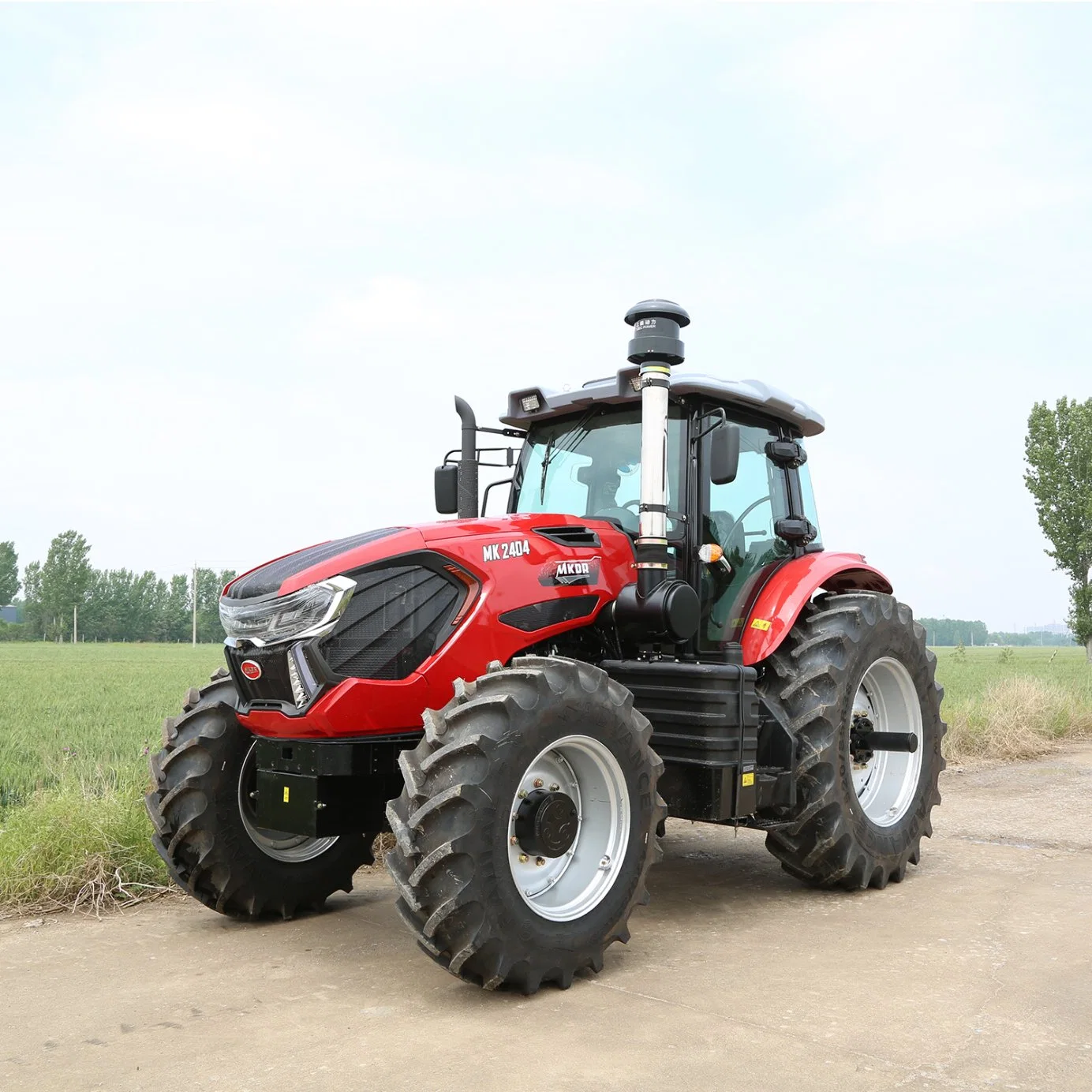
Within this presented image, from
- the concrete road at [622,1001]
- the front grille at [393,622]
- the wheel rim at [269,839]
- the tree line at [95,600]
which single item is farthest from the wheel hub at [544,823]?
the tree line at [95,600]

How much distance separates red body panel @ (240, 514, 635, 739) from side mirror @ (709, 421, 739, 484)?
0.65m

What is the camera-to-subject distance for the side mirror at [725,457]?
478 cm

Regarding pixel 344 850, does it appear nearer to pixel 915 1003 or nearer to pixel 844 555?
pixel 915 1003

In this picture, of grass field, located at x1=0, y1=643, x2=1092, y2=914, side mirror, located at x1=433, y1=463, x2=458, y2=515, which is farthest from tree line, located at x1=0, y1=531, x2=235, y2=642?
side mirror, located at x1=433, y1=463, x2=458, y2=515

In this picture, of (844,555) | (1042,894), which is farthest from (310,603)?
(1042,894)

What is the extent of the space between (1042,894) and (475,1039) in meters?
3.13

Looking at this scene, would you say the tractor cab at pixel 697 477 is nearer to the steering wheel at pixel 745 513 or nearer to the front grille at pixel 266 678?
the steering wheel at pixel 745 513

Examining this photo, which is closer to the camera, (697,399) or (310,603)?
(310,603)

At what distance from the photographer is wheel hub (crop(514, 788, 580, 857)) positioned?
12.9ft

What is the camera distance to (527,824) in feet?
13.0

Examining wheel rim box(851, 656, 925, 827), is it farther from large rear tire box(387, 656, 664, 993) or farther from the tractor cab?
large rear tire box(387, 656, 664, 993)

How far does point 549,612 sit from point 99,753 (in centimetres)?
697

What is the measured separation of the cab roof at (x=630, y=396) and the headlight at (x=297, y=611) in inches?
69.3

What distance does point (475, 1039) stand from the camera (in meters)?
3.32
